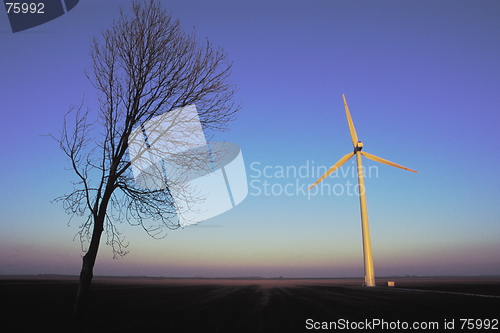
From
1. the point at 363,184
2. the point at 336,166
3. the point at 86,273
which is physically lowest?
the point at 86,273

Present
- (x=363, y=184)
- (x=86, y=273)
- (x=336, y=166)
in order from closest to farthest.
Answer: (x=86, y=273), (x=363, y=184), (x=336, y=166)

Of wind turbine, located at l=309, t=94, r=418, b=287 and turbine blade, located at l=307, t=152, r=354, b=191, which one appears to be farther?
turbine blade, located at l=307, t=152, r=354, b=191

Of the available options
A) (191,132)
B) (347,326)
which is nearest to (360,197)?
(347,326)

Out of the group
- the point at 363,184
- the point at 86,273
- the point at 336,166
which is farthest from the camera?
the point at 336,166

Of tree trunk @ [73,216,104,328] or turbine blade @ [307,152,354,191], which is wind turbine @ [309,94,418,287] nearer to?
turbine blade @ [307,152,354,191]

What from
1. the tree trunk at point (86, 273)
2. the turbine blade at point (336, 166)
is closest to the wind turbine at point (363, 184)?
the turbine blade at point (336, 166)

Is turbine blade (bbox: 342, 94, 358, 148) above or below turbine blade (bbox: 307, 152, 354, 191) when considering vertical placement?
above

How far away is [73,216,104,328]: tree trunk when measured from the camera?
32.4 ft

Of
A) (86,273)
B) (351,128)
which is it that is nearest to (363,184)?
(351,128)

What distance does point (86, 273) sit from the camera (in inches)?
402

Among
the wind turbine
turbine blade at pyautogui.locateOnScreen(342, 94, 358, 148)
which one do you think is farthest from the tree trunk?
turbine blade at pyautogui.locateOnScreen(342, 94, 358, 148)

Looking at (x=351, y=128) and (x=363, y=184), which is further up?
(x=351, y=128)

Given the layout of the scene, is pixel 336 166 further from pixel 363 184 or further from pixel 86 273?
pixel 86 273

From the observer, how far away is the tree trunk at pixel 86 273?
9881 mm
